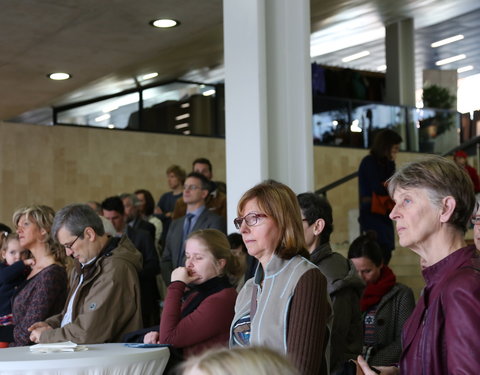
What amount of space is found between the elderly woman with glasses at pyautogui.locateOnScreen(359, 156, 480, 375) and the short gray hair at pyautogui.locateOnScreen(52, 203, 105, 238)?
2695 millimetres

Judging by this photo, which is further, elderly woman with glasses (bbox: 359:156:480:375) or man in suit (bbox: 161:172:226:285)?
man in suit (bbox: 161:172:226:285)

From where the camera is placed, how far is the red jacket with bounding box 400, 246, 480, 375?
8.39ft

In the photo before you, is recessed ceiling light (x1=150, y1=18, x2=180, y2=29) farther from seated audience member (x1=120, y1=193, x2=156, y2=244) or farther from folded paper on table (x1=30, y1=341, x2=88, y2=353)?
folded paper on table (x1=30, y1=341, x2=88, y2=353)

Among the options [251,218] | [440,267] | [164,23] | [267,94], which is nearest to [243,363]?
[440,267]

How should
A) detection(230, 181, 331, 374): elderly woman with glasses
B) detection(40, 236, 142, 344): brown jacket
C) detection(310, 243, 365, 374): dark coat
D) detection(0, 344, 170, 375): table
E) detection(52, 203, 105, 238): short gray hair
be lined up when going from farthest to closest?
detection(52, 203, 105, 238): short gray hair < detection(40, 236, 142, 344): brown jacket < detection(310, 243, 365, 374): dark coat < detection(0, 344, 170, 375): table < detection(230, 181, 331, 374): elderly woman with glasses

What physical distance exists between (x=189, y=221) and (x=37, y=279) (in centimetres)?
168

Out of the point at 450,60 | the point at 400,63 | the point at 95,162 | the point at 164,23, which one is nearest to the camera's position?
the point at 164,23

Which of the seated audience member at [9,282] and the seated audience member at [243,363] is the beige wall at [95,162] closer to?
the seated audience member at [9,282]

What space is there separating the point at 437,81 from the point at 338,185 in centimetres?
722

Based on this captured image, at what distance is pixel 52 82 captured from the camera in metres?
10.5

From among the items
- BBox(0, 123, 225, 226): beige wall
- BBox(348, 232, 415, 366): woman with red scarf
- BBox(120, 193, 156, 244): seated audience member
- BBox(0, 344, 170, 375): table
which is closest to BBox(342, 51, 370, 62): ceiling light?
BBox(0, 123, 225, 226): beige wall

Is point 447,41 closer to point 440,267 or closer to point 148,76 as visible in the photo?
point 148,76

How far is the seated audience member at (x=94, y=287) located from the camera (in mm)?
4988

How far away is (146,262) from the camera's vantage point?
6984 mm
